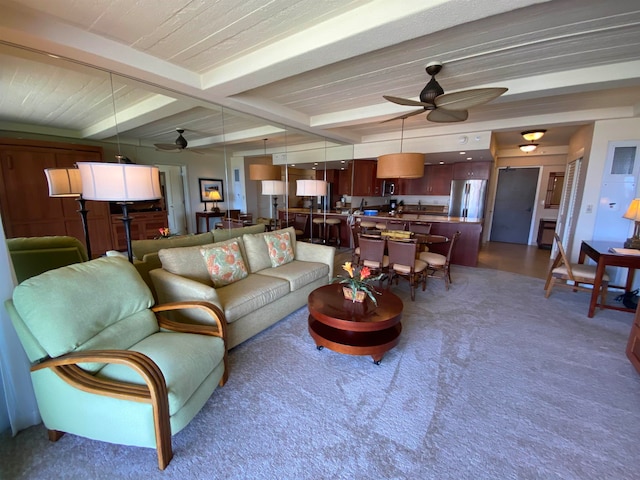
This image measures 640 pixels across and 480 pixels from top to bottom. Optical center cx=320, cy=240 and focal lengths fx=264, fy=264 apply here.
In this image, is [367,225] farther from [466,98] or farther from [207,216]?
[466,98]

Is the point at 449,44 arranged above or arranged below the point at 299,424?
above

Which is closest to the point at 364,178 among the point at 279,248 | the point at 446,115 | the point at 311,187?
the point at 311,187

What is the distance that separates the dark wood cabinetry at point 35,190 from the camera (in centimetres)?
203

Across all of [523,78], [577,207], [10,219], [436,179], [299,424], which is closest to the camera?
[299,424]

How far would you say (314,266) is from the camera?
11.0 feet

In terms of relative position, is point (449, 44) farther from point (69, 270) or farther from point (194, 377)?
point (69, 270)

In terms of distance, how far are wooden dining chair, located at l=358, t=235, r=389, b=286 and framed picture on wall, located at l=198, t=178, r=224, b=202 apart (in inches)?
85.6

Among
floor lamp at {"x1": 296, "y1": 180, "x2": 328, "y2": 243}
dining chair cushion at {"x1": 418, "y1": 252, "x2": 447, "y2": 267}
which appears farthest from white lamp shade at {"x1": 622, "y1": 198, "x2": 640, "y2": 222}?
floor lamp at {"x1": 296, "y1": 180, "x2": 328, "y2": 243}

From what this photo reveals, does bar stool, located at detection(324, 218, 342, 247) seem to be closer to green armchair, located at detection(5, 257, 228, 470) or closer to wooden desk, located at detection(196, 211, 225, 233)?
wooden desk, located at detection(196, 211, 225, 233)

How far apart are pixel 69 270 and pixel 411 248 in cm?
328

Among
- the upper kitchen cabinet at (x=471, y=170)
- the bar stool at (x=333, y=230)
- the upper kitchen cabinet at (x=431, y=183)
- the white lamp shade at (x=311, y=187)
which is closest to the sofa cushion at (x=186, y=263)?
the white lamp shade at (x=311, y=187)

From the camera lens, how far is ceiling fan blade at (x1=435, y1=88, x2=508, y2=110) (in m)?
2.13

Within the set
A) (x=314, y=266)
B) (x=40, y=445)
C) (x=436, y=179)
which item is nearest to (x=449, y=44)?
(x=314, y=266)

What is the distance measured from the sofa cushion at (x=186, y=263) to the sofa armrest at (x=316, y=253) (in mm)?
1378
